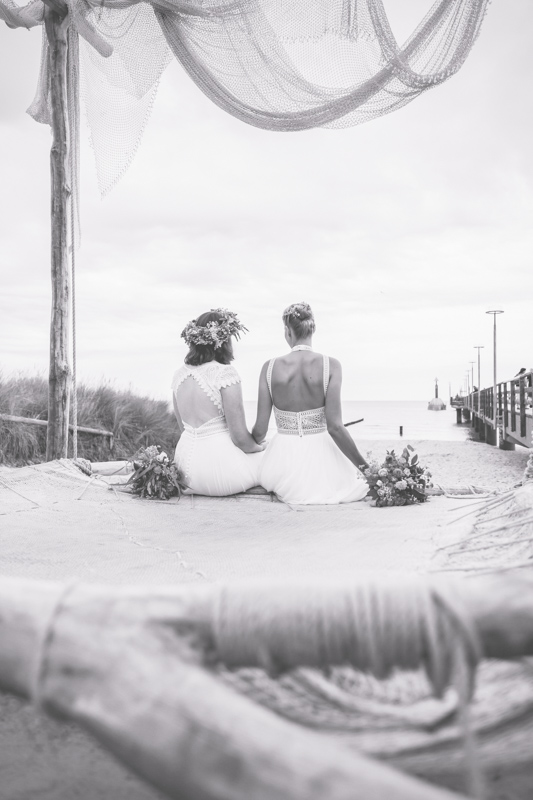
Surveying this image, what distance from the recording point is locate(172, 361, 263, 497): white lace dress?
4750mm

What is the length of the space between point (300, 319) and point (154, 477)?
1.66m

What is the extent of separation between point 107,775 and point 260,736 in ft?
2.38

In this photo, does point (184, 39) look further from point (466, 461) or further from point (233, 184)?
point (466, 461)

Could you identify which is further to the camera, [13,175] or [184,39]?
[13,175]

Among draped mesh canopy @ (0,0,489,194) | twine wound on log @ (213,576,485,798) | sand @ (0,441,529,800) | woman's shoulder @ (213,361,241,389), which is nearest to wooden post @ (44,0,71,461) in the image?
draped mesh canopy @ (0,0,489,194)

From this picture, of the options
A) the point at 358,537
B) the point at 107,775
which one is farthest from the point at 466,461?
the point at 107,775

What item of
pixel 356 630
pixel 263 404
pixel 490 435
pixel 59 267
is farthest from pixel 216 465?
pixel 490 435

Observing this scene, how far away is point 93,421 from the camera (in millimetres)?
9812

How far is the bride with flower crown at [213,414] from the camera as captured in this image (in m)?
4.77

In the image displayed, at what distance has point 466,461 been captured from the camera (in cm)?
1301

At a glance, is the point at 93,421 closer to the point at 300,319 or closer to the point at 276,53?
the point at 300,319

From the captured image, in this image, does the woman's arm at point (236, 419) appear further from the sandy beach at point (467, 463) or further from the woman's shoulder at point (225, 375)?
the sandy beach at point (467, 463)

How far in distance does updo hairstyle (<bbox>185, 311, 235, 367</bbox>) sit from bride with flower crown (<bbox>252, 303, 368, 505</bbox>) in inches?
15.0

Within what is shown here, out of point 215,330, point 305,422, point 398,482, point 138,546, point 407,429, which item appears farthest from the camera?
point 407,429
